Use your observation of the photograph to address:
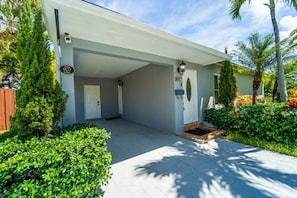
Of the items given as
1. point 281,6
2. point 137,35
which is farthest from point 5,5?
point 281,6

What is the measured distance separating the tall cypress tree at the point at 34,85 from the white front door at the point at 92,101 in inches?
255

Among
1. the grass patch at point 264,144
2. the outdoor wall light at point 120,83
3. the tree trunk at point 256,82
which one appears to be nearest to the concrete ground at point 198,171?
the grass patch at point 264,144

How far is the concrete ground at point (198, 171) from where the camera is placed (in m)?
2.22

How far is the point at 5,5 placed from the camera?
296 inches

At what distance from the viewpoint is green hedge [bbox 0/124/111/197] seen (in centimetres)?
121

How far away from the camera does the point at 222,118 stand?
5.36m

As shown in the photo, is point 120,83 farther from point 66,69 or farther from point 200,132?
point 66,69

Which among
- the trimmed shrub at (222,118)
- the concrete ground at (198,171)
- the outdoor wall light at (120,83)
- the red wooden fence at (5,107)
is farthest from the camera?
the outdoor wall light at (120,83)

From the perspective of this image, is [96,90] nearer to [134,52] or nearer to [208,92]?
[134,52]

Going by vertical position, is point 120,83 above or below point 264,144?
above

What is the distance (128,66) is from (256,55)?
19.9 ft

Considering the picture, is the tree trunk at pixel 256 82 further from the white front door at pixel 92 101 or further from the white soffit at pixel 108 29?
the white front door at pixel 92 101

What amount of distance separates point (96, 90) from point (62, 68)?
613cm

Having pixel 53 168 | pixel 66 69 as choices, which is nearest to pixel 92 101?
pixel 66 69
